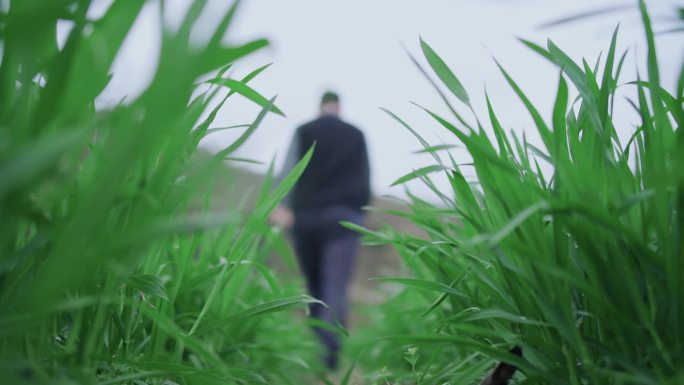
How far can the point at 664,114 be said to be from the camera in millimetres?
698

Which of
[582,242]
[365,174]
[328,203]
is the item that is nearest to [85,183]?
[582,242]

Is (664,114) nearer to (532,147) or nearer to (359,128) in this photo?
(532,147)

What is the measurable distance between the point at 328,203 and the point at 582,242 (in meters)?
2.49

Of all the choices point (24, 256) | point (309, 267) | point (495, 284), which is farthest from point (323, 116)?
point (24, 256)

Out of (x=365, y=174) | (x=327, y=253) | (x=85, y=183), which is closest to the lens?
(x=85, y=183)

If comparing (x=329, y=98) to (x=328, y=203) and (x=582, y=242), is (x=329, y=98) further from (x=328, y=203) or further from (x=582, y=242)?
(x=582, y=242)

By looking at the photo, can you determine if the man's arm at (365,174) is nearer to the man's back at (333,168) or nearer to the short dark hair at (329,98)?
the man's back at (333,168)

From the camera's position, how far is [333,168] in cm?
317

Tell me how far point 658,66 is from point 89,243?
1.89ft

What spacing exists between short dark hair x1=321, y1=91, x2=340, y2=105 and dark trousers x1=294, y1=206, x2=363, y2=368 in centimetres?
58

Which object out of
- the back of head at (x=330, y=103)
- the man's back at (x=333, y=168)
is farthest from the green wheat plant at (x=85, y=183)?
the back of head at (x=330, y=103)

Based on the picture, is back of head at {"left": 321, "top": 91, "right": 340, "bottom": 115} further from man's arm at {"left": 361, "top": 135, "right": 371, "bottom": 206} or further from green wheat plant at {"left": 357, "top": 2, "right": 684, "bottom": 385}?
green wheat plant at {"left": 357, "top": 2, "right": 684, "bottom": 385}

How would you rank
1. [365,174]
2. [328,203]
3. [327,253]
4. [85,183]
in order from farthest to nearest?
[365,174]
[328,203]
[327,253]
[85,183]

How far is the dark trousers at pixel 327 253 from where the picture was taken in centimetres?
298
